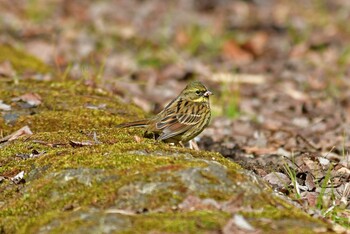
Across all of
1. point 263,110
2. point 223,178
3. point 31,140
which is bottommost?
point 263,110

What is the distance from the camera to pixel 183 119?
22.4 ft

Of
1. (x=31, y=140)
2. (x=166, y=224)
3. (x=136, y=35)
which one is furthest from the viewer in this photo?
(x=136, y=35)

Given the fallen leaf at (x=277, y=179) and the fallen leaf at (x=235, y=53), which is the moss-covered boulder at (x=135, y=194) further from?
the fallen leaf at (x=235, y=53)

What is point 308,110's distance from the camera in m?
10.6

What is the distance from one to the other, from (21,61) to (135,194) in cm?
618

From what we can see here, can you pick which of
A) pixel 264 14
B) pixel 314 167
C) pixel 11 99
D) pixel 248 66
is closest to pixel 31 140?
pixel 11 99

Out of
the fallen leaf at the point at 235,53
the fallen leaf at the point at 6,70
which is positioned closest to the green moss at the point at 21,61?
the fallen leaf at the point at 6,70

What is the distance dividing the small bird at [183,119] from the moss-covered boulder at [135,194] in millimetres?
1059

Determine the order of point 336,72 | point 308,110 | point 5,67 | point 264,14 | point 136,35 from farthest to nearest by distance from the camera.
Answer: point 264,14 → point 136,35 → point 336,72 → point 308,110 → point 5,67

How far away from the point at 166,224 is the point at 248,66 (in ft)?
32.1

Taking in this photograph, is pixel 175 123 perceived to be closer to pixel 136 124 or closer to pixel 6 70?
pixel 136 124

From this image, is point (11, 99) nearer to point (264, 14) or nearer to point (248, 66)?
point (248, 66)

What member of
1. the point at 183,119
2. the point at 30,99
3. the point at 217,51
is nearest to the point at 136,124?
the point at 183,119

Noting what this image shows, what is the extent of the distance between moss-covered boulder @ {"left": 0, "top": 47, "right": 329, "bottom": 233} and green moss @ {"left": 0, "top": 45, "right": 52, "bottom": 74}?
413 cm
